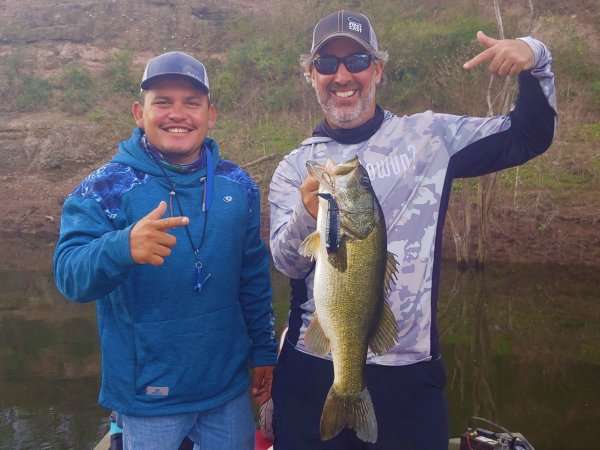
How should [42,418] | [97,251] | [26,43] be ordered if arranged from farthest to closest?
1. [26,43]
2. [42,418]
3. [97,251]

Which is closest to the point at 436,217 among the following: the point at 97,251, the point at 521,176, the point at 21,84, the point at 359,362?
the point at 359,362

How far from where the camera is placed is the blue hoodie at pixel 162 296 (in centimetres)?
242

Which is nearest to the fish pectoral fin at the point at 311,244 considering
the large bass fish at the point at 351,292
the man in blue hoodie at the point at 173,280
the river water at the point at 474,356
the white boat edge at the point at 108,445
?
the large bass fish at the point at 351,292

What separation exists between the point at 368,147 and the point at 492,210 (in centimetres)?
1108

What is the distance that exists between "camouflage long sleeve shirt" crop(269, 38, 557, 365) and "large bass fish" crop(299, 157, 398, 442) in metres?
0.17

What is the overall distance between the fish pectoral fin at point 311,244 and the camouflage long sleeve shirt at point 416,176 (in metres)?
0.14

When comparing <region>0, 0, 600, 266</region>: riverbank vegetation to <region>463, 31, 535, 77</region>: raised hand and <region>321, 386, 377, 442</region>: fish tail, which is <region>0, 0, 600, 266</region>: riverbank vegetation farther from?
<region>321, 386, 377, 442</region>: fish tail

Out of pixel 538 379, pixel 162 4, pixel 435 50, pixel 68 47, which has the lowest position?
pixel 538 379

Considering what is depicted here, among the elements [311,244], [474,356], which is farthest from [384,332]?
[474,356]

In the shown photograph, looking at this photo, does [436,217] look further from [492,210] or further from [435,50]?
[435,50]

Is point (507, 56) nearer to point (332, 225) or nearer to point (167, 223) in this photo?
point (332, 225)

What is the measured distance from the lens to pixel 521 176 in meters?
14.0

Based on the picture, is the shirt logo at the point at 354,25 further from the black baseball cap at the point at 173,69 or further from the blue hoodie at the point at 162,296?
the blue hoodie at the point at 162,296

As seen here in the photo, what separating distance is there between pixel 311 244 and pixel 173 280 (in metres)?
0.72
